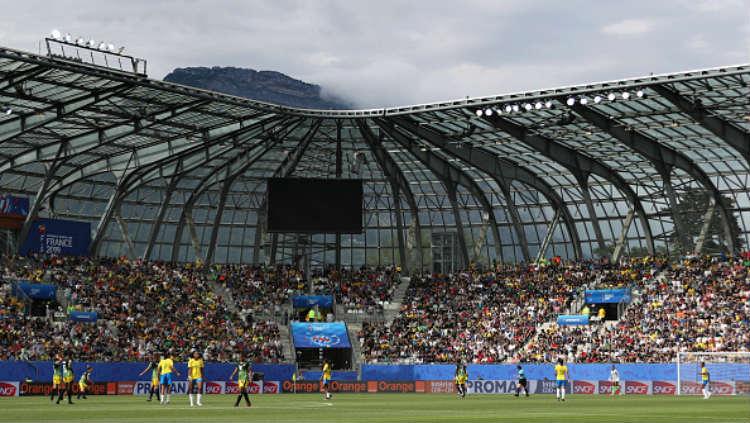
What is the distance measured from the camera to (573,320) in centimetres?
7294

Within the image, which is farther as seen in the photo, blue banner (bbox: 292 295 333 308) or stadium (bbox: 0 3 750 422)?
blue banner (bbox: 292 295 333 308)

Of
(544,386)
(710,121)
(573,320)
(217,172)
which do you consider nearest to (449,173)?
(573,320)

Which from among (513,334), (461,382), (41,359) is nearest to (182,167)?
(41,359)

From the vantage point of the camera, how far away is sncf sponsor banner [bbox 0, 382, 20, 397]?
54875mm

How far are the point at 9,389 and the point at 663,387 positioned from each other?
3657 centimetres

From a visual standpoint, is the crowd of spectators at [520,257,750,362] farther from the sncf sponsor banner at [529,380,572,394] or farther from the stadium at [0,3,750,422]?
the sncf sponsor banner at [529,380,572,394]

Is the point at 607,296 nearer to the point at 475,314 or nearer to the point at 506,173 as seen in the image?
the point at 475,314

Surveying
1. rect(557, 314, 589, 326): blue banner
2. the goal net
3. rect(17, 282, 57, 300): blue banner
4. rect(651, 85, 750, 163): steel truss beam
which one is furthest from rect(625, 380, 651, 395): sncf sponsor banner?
rect(17, 282, 57, 300): blue banner

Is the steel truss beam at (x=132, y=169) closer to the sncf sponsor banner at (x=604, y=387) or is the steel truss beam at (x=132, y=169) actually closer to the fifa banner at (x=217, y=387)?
the fifa banner at (x=217, y=387)

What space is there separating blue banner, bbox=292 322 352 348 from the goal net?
87.2 feet

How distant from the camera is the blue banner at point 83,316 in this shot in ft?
226

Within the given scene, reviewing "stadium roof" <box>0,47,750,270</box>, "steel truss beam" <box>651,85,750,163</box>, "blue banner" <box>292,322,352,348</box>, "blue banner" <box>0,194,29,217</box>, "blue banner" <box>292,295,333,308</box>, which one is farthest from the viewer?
"blue banner" <box>292,295,333,308</box>

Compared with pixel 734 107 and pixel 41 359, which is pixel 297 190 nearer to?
pixel 41 359

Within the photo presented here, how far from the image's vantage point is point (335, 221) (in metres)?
77.8
